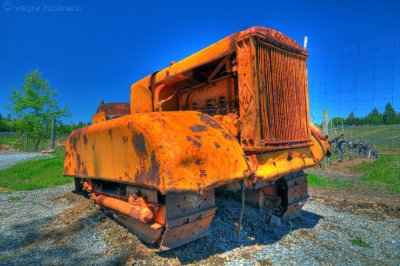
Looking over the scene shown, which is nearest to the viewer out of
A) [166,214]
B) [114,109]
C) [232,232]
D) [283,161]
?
[166,214]

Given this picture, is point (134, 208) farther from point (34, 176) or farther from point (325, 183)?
point (34, 176)

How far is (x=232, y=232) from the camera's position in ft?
12.2

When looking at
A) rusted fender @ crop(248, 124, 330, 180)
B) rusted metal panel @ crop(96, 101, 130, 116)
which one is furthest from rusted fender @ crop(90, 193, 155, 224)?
rusted metal panel @ crop(96, 101, 130, 116)

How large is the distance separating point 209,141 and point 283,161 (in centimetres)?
102

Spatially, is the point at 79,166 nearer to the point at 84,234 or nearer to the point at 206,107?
the point at 84,234

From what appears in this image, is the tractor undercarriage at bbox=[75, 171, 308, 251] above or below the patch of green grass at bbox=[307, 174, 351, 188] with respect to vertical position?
above

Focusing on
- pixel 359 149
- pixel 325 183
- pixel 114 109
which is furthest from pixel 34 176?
pixel 359 149

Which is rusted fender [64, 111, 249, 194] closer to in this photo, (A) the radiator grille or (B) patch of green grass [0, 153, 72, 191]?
(A) the radiator grille

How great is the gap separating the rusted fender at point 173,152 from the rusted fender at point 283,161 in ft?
0.70

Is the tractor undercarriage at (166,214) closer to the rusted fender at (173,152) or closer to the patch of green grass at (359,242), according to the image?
the rusted fender at (173,152)

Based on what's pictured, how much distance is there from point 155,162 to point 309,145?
7.24ft

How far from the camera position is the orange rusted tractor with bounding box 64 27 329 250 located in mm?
2621

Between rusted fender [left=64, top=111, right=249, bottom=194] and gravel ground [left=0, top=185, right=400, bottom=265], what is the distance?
2.67 feet

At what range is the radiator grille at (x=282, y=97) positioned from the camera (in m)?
3.16
